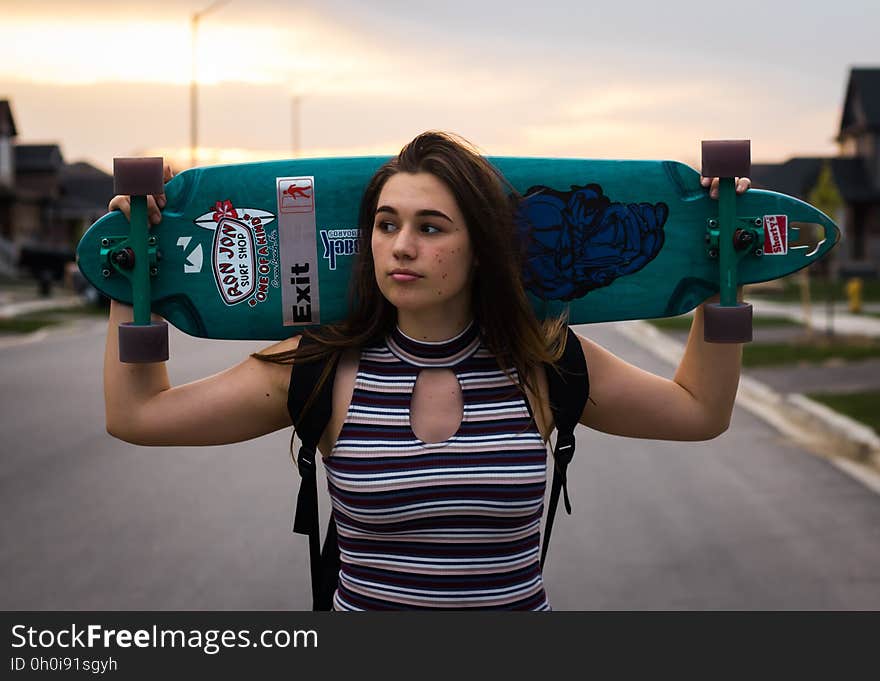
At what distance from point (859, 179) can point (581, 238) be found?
55325mm

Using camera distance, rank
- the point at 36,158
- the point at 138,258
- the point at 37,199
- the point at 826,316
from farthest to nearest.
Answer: the point at 36,158, the point at 37,199, the point at 826,316, the point at 138,258

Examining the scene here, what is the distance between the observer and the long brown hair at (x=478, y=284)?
2576 mm

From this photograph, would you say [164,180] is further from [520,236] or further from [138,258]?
[520,236]

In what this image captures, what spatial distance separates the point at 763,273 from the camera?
2.95m

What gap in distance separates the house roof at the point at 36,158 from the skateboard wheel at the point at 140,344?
69788 millimetres

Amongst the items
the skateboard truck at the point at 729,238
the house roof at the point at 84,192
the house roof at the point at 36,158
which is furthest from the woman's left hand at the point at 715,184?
the house roof at the point at 36,158

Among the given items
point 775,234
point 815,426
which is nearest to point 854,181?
point 815,426

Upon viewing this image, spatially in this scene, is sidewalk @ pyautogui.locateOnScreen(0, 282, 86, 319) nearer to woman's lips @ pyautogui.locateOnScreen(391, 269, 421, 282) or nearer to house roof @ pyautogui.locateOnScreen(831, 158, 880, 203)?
house roof @ pyautogui.locateOnScreen(831, 158, 880, 203)

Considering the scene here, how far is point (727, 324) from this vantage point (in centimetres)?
277

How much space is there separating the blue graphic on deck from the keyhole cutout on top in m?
0.38

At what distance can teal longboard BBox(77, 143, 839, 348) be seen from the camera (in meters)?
2.91

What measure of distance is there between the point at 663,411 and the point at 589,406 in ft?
0.55

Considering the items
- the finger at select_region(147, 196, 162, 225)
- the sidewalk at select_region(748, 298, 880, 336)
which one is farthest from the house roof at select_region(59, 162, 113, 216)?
the finger at select_region(147, 196, 162, 225)
